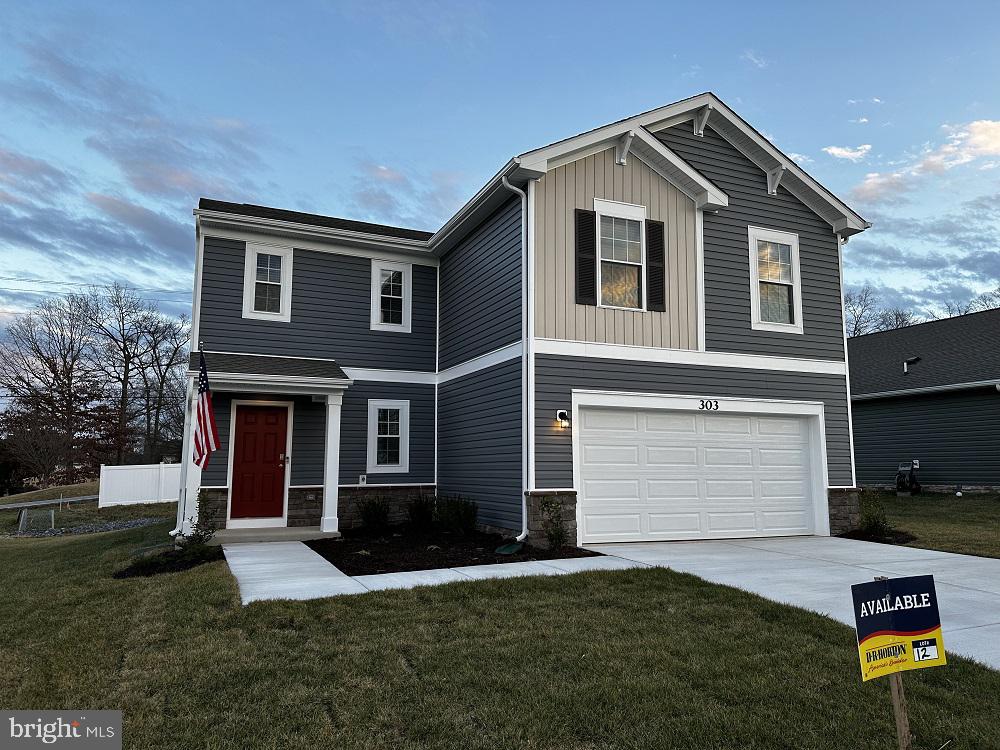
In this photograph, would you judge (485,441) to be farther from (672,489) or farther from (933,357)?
(933,357)

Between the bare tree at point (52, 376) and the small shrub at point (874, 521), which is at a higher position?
→ the bare tree at point (52, 376)

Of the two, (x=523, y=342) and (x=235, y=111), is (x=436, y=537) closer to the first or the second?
(x=523, y=342)

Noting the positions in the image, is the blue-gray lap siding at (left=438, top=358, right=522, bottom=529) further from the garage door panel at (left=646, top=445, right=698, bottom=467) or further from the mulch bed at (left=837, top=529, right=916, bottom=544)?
the mulch bed at (left=837, top=529, right=916, bottom=544)

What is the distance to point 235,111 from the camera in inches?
617

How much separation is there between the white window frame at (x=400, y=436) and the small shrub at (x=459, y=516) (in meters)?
1.78

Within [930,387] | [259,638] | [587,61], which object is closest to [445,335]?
[587,61]

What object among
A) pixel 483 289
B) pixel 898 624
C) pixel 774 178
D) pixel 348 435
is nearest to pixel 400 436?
pixel 348 435

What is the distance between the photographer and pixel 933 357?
19.1m

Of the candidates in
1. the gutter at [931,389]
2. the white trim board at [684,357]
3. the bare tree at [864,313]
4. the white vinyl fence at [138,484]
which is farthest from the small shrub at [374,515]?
the bare tree at [864,313]

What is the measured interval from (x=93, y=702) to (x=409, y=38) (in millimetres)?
12926

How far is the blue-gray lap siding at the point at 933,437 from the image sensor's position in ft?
54.9

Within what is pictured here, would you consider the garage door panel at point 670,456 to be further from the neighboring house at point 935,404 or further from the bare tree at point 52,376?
the bare tree at point 52,376

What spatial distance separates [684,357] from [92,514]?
55.6ft

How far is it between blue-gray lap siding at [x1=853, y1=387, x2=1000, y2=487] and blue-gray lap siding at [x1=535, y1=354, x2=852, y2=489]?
7682 mm
